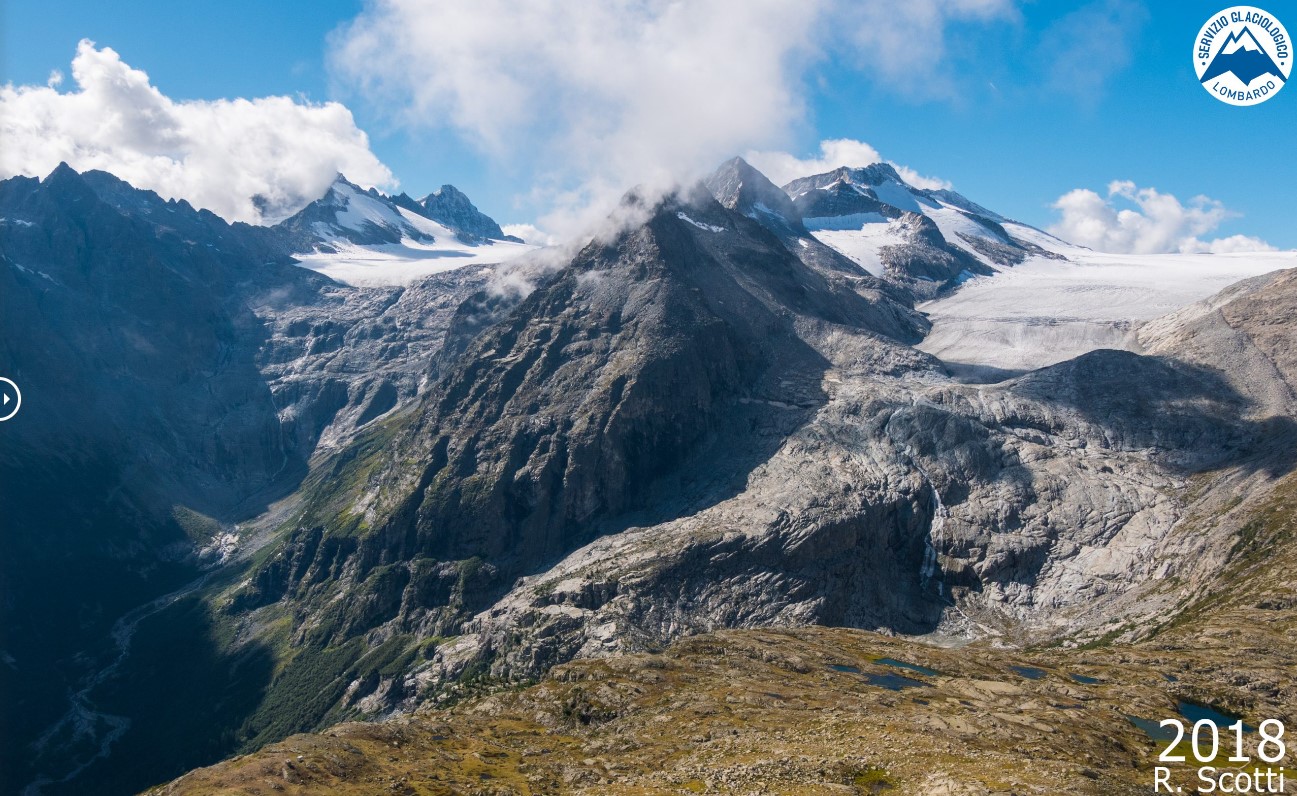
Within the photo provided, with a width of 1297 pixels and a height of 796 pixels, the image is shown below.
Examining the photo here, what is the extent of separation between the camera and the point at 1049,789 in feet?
354

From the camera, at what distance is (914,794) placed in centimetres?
11225

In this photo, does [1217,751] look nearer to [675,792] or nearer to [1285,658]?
[1285,658]

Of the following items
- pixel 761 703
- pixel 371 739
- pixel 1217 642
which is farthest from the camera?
pixel 1217 642

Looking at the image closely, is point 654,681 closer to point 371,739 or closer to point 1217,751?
point 371,739

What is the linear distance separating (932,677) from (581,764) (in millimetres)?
92834

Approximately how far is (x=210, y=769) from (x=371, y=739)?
26999mm

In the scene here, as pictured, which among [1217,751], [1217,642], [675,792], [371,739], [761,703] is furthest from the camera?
[1217,642]

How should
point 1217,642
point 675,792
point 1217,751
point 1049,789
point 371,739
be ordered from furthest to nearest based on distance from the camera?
1. point 1217,642
2. point 371,739
3. point 1217,751
4. point 675,792
5. point 1049,789

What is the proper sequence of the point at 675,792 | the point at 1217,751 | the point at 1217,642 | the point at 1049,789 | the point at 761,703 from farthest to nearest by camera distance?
the point at 1217,642, the point at 761,703, the point at 1217,751, the point at 675,792, the point at 1049,789

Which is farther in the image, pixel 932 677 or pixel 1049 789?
pixel 932 677

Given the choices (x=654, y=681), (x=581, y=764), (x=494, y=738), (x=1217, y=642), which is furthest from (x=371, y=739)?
(x=1217, y=642)

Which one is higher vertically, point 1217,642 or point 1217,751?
point 1217,642

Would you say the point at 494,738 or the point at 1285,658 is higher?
the point at 1285,658

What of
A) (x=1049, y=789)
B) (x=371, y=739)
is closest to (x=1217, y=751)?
(x=1049, y=789)
